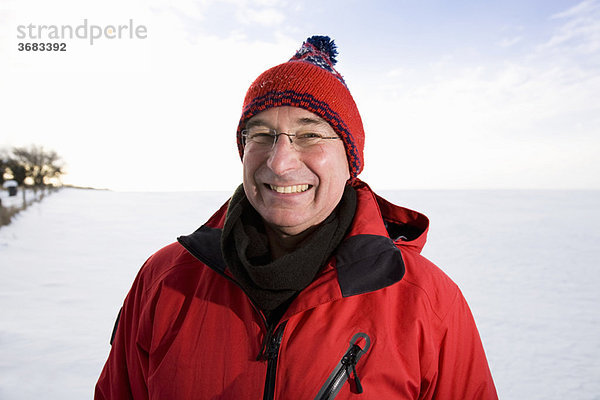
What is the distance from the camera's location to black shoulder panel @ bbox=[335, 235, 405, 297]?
123 centimetres

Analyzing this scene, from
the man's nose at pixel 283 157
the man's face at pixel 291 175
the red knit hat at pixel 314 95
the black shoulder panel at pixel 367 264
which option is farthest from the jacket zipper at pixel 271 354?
the red knit hat at pixel 314 95

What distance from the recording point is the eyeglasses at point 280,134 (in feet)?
4.53

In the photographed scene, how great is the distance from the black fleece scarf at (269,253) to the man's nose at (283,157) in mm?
275

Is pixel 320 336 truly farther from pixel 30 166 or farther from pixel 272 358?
pixel 30 166

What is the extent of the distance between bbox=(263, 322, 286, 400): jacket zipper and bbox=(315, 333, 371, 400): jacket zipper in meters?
0.15

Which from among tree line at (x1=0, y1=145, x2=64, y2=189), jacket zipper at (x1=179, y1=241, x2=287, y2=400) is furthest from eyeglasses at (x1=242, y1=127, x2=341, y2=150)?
tree line at (x1=0, y1=145, x2=64, y2=189)

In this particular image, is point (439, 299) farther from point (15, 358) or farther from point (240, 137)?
point (15, 358)

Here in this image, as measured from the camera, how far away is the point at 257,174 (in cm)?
139

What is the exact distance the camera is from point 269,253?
1.53 m

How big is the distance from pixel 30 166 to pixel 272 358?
4505 cm

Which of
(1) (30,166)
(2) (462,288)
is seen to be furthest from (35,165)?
(2) (462,288)

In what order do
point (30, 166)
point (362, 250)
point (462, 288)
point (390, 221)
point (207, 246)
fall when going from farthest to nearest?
point (30, 166) < point (462, 288) < point (390, 221) < point (207, 246) < point (362, 250)

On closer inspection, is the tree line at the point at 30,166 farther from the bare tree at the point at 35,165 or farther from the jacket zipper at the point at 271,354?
Result: the jacket zipper at the point at 271,354

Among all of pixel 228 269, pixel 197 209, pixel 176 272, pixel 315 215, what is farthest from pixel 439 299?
pixel 197 209
